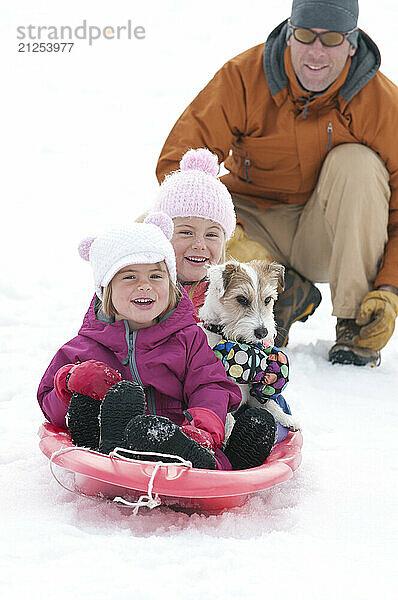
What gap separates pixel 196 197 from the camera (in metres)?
3.11

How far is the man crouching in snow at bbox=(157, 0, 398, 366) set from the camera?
418 cm

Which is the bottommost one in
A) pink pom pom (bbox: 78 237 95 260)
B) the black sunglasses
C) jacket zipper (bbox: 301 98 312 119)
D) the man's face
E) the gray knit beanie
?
pink pom pom (bbox: 78 237 95 260)

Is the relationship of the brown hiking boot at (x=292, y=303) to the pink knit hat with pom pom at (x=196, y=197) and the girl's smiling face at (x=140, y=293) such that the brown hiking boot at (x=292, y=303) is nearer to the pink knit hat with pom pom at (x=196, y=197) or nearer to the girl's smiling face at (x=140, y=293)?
the pink knit hat with pom pom at (x=196, y=197)

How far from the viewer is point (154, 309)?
2.37 metres

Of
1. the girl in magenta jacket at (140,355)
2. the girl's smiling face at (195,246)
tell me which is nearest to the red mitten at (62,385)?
the girl in magenta jacket at (140,355)

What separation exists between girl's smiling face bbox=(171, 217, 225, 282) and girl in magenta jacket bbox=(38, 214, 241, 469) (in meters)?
0.59

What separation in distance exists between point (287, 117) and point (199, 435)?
2649 mm

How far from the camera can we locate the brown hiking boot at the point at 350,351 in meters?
4.29

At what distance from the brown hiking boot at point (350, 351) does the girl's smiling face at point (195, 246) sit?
4.65ft

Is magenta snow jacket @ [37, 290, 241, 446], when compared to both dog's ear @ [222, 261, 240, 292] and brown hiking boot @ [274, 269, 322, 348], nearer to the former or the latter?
dog's ear @ [222, 261, 240, 292]

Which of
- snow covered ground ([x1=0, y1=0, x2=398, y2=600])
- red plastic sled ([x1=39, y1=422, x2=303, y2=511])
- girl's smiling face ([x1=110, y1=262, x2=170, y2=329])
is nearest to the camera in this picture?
snow covered ground ([x1=0, y1=0, x2=398, y2=600])

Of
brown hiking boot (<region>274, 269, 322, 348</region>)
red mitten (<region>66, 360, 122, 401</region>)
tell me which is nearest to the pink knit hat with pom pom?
red mitten (<region>66, 360, 122, 401</region>)

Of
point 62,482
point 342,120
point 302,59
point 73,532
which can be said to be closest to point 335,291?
point 342,120

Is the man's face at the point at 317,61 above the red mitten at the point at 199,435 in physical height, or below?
above
